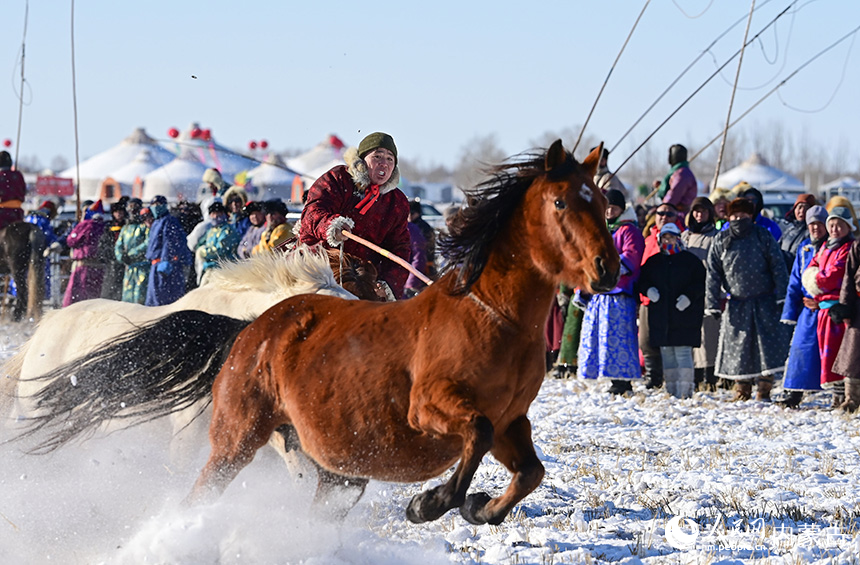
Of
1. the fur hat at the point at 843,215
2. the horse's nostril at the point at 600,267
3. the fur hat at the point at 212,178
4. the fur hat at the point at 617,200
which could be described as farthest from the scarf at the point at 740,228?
the fur hat at the point at 212,178

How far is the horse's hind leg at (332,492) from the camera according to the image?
4633 millimetres

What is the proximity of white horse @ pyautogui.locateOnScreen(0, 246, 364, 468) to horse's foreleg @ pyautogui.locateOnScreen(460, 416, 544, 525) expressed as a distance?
1.47 metres

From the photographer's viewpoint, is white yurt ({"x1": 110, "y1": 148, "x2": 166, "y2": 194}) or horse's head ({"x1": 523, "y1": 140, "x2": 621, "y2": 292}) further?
white yurt ({"x1": 110, "y1": 148, "x2": 166, "y2": 194})

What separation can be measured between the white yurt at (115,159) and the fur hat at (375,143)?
31.4 m

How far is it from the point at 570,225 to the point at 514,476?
930 millimetres

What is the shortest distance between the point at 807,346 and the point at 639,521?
176 inches

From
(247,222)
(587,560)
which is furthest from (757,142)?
(587,560)

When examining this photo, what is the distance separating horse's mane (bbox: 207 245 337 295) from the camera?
17.3 feet

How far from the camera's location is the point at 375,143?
17.6ft

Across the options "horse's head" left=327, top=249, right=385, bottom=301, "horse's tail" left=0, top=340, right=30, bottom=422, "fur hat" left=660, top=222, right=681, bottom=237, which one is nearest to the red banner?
"fur hat" left=660, top=222, right=681, bottom=237

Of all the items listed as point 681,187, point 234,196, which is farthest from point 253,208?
point 681,187

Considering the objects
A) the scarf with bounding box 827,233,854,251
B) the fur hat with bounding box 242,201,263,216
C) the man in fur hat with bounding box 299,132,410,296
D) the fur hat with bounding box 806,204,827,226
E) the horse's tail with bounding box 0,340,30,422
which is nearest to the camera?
the man in fur hat with bounding box 299,132,410,296

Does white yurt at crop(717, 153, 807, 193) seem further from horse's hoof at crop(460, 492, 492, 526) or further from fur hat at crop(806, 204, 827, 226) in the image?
horse's hoof at crop(460, 492, 492, 526)

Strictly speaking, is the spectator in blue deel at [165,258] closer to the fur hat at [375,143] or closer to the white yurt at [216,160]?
the fur hat at [375,143]
